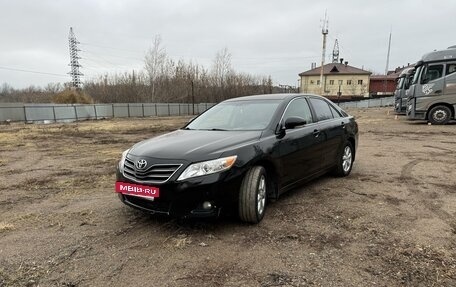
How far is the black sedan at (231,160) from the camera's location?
12.1 ft

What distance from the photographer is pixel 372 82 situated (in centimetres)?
7800

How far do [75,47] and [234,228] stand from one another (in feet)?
235

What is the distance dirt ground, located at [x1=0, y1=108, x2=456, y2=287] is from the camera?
3.04 metres

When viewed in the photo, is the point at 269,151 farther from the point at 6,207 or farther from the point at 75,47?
the point at 75,47

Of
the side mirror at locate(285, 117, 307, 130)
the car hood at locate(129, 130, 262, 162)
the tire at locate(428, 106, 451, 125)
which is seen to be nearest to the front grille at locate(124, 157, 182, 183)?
the car hood at locate(129, 130, 262, 162)

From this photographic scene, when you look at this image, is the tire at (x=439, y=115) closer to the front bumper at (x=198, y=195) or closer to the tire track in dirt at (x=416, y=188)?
the tire track in dirt at (x=416, y=188)

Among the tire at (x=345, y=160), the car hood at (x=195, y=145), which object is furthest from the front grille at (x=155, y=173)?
the tire at (x=345, y=160)

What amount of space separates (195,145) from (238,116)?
130 centimetres

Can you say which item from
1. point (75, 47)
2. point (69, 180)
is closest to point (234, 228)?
point (69, 180)

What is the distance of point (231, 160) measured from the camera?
3801 mm

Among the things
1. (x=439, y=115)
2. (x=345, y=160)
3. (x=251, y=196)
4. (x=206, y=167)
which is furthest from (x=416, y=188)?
(x=439, y=115)

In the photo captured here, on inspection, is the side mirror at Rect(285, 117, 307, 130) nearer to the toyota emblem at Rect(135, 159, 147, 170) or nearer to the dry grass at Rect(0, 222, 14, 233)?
the toyota emblem at Rect(135, 159, 147, 170)

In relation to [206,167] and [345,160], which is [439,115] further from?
[206,167]

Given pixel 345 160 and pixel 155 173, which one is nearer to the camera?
pixel 155 173
